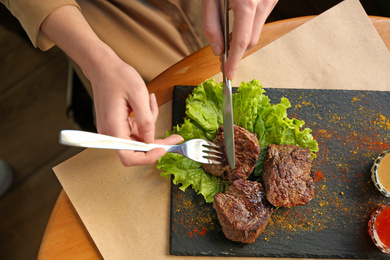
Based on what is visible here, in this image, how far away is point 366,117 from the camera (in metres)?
2.40

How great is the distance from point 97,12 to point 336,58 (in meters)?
1.77

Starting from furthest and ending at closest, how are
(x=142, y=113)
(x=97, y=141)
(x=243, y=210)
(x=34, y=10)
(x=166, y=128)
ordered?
(x=166, y=128)
(x=243, y=210)
(x=34, y=10)
(x=142, y=113)
(x=97, y=141)

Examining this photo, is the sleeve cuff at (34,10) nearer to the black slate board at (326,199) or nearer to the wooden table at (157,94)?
the wooden table at (157,94)

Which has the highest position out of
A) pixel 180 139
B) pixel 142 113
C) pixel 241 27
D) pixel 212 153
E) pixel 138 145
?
pixel 241 27

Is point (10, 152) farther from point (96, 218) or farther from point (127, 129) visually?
point (127, 129)

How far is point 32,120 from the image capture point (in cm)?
368

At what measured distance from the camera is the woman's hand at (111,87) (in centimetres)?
180

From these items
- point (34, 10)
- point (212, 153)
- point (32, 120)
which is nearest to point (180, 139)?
point (212, 153)

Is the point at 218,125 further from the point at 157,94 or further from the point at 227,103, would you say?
the point at 157,94

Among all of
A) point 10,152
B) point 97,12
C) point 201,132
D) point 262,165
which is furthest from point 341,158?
point 10,152

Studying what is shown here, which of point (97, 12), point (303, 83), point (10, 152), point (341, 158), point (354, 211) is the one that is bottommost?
point (10, 152)

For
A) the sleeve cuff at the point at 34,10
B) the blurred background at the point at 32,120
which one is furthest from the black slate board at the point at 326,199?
the blurred background at the point at 32,120

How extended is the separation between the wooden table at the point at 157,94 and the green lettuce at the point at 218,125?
8.0 inches

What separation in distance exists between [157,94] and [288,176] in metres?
1.06
